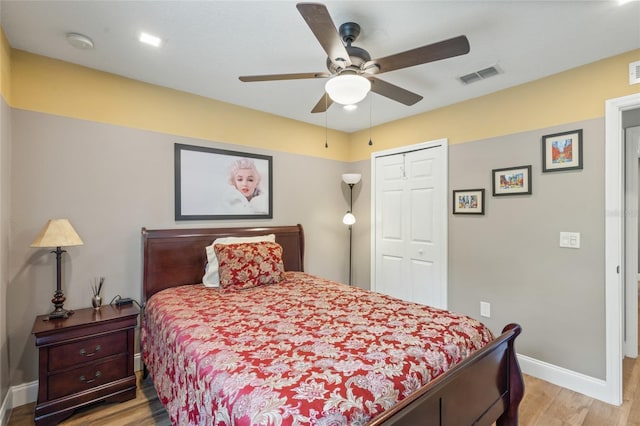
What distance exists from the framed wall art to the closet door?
4.84 feet

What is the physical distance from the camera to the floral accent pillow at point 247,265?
2566 millimetres

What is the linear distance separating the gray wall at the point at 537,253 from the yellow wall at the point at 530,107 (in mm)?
95

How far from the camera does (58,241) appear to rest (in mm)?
2080

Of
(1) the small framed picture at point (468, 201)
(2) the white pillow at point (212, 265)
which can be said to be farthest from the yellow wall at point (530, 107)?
(2) the white pillow at point (212, 265)

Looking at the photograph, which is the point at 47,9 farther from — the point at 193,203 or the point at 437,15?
the point at 437,15

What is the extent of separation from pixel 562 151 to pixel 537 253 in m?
0.88

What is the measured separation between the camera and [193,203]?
2965 millimetres

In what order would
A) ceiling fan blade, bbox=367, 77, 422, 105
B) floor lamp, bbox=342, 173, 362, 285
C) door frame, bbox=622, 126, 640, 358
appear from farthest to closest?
floor lamp, bbox=342, 173, 362, 285 → door frame, bbox=622, 126, 640, 358 → ceiling fan blade, bbox=367, 77, 422, 105

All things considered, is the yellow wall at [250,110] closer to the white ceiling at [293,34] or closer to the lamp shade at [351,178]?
the white ceiling at [293,34]

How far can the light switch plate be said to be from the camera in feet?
7.95

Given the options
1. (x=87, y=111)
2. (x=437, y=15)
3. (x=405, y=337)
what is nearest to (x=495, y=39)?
(x=437, y=15)

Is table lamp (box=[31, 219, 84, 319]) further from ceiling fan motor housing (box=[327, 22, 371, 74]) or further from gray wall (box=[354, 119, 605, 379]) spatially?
gray wall (box=[354, 119, 605, 379])

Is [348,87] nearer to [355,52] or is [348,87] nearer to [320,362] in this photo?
[355,52]

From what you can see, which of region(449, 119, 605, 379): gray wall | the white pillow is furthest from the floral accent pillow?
region(449, 119, 605, 379): gray wall
